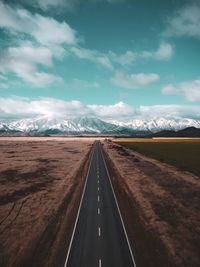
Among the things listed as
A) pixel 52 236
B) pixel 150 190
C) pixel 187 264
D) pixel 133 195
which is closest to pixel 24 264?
pixel 52 236

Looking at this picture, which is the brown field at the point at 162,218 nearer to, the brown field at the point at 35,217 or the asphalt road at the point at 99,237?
the asphalt road at the point at 99,237

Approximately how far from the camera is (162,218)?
2586 cm

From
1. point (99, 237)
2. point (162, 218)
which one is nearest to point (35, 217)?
point (99, 237)

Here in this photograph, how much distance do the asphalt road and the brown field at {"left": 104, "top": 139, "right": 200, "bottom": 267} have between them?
0.96 meters

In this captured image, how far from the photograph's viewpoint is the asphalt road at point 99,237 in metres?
17.1

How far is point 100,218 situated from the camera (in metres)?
24.9

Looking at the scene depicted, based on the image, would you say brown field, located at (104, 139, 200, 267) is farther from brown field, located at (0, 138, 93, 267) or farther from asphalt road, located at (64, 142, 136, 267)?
brown field, located at (0, 138, 93, 267)

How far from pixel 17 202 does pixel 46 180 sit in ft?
45.6

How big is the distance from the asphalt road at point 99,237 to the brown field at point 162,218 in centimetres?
96

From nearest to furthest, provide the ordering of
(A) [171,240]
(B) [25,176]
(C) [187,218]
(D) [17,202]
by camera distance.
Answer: (A) [171,240] → (C) [187,218] → (D) [17,202] → (B) [25,176]

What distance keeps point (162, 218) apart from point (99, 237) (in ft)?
29.0

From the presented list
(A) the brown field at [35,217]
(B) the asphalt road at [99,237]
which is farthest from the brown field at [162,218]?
(A) the brown field at [35,217]

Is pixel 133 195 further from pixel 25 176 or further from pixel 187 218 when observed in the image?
pixel 25 176

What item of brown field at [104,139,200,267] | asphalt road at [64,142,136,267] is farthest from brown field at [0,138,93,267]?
brown field at [104,139,200,267]
